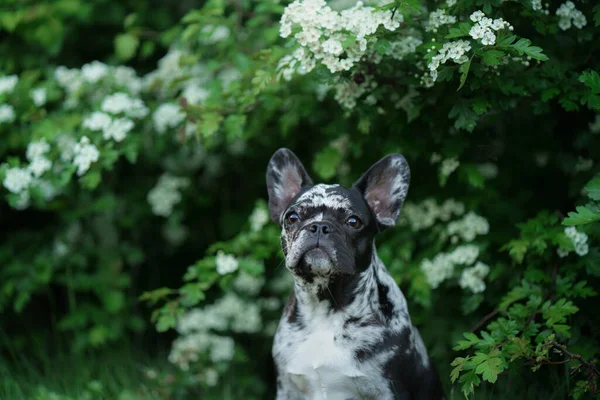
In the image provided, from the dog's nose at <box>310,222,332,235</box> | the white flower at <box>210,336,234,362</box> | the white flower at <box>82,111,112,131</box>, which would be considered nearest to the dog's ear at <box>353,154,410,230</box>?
the dog's nose at <box>310,222,332,235</box>

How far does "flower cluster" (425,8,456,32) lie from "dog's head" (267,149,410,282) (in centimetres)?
74

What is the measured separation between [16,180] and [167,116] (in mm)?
1156

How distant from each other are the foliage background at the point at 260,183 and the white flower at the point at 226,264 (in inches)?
2.7

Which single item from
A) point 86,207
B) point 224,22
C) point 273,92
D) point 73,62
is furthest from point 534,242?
point 73,62

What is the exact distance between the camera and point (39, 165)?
14.8ft

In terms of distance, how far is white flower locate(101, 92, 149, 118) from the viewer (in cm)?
457

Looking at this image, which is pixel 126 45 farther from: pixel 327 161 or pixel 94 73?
pixel 327 161

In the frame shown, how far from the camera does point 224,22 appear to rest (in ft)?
15.1

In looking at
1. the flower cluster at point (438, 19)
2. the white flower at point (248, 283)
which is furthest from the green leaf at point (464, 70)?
the white flower at point (248, 283)

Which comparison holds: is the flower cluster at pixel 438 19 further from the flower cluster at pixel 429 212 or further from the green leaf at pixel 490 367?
the green leaf at pixel 490 367

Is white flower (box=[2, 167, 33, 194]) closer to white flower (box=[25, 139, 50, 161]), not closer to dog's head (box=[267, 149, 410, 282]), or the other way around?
white flower (box=[25, 139, 50, 161])

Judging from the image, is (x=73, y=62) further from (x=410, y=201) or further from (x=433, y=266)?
(x=433, y=266)

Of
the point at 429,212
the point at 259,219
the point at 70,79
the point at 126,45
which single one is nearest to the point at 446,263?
the point at 429,212

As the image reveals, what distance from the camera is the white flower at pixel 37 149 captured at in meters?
4.58
